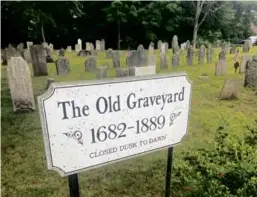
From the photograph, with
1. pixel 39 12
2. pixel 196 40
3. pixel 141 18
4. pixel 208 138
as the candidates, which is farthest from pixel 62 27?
pixel 208 138

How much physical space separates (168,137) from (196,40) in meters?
11.6

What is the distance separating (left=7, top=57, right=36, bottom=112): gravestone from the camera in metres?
4.86

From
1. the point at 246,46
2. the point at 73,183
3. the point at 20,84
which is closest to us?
the point at 73,183

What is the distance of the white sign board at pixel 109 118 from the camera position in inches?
63.3

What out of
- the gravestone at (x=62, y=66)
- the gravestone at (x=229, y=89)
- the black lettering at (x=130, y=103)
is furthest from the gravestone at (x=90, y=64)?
the black lettering at (x=130, y=103)

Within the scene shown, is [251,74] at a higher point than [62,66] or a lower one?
lower

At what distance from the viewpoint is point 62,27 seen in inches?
730

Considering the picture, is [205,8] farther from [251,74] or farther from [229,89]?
[229,89]

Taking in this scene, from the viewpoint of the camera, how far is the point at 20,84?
16.2ft

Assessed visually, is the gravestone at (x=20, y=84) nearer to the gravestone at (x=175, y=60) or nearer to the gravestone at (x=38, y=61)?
the gravestone at (x=38, y=61)

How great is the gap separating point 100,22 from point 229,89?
44.7 feet

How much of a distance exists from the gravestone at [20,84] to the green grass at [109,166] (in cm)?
19

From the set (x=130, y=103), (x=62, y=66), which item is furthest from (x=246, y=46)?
(x=130, y=103)

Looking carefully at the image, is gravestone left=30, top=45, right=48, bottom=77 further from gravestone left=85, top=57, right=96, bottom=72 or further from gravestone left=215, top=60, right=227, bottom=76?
gravestone left=215, top=60, right=227, bottom=76
